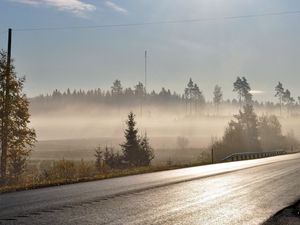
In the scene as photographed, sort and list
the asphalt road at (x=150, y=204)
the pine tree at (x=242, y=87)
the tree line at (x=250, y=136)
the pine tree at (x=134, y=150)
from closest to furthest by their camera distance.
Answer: the asphalt road at (x=150, y=204) → the pine tree at (x=134, y=150) → the tree line at (x=250, y=136) → the pine tree at (x=242, y=87)

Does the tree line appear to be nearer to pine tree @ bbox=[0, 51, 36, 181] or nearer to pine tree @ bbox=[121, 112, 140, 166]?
pine tree @ bbox=[121, 112, 140, 166]

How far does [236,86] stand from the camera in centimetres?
17362

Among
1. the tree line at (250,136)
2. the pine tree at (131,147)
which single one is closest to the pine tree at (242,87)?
the tree line at (250,136)

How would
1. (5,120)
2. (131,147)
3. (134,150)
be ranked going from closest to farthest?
(5,120) < (134,150) < (131,147)

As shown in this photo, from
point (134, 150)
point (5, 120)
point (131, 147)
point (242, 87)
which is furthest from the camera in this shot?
point (242, 87)

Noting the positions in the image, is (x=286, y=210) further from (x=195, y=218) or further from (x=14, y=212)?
(x=14, y=212)

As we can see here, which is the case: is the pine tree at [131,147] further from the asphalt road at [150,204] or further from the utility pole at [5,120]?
the asphalt road at [150,204]

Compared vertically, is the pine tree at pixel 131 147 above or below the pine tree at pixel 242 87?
below

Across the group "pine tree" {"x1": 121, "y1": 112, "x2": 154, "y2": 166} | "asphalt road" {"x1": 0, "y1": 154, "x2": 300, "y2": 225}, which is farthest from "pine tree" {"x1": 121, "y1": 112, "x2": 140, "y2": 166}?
"asphalt road" {"x1": 0, "y1": 154, "x2": 300, "y2": 225}

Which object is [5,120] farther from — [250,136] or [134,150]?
[250,136]

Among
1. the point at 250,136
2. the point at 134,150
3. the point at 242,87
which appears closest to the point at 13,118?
the point at 134,150

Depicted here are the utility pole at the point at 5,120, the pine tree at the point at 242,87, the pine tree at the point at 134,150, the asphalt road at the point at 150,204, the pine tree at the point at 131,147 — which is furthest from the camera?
the pine tree at the point at 242,87

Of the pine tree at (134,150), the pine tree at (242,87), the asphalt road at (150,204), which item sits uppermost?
the pine tree at (242,87)

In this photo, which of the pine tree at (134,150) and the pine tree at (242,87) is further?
the pine tree at (242,87)
